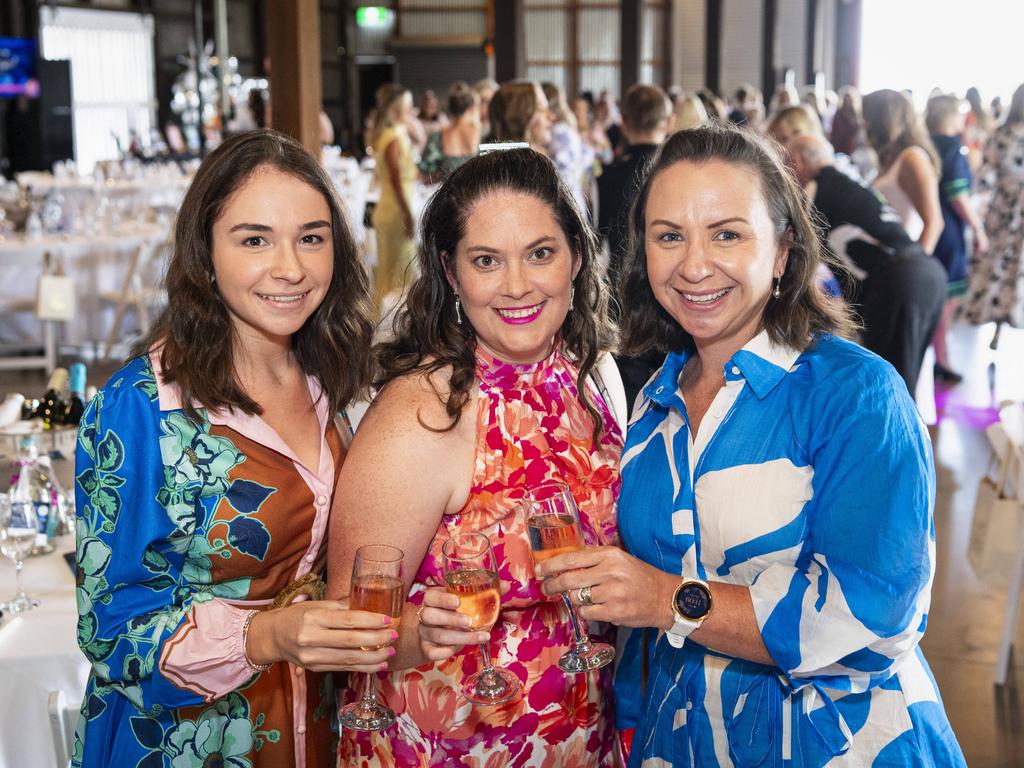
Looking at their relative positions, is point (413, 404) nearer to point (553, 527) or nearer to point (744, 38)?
point (553, 527)

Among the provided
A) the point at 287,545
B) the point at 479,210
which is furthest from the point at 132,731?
the point at 479,210

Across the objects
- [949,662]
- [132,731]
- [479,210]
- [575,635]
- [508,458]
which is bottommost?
[949,662]

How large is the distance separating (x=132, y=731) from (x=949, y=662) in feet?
9.90

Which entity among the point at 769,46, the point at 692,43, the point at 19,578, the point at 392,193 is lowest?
the point at 19,578

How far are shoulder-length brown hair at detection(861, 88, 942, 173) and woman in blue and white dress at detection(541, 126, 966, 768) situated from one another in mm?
4557

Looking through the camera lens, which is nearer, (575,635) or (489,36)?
(575,635)

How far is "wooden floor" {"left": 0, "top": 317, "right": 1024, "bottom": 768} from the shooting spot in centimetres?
342

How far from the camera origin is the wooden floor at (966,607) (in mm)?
3422

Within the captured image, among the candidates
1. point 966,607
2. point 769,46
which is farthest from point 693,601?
point 769,46

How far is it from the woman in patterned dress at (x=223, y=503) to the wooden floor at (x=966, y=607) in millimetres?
1377

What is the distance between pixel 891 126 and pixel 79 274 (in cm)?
555

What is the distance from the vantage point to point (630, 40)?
54.3ft

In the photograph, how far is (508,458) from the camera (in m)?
1.91

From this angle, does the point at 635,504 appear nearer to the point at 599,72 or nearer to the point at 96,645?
the point at 96,645
